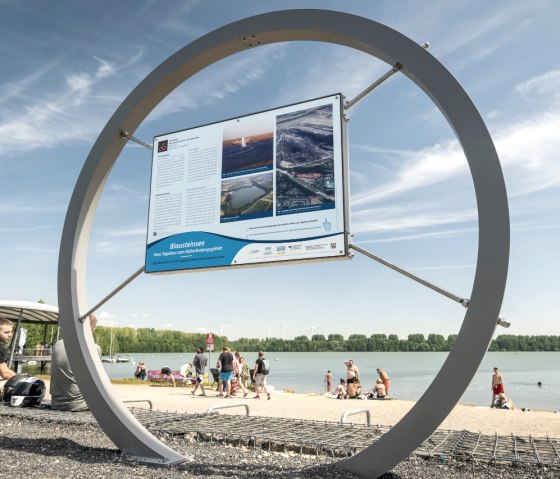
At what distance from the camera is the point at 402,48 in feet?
15.5

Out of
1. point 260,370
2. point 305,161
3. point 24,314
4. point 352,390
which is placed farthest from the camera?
point 24,314

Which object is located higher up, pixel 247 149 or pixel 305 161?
pixel 247 149

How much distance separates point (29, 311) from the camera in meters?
21.3

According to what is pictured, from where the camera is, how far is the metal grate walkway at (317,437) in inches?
196

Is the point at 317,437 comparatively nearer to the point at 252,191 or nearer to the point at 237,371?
the point at 252,191

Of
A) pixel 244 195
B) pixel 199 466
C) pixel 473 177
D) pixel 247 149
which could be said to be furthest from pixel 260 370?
pixel 473 177

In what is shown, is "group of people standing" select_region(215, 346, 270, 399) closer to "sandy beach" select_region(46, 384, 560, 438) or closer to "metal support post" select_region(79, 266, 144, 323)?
"sandy beach" select_region(46, 384, 560, 438)

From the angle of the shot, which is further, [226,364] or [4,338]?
[226,364]

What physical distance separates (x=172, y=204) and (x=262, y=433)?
3093 mm

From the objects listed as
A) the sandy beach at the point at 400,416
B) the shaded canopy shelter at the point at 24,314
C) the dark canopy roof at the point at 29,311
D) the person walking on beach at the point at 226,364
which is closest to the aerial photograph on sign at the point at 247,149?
the sandy beach at the point at 400,416

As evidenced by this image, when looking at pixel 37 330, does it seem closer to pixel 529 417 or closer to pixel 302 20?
pixel 529 417

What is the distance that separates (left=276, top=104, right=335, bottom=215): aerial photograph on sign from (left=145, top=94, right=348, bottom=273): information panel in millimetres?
11

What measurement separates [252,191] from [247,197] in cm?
9

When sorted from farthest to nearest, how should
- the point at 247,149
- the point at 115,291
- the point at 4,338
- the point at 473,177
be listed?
1. the point at 4,338
2. the point at 115,291
3. the point at 247,149
4. the point at 473,177
